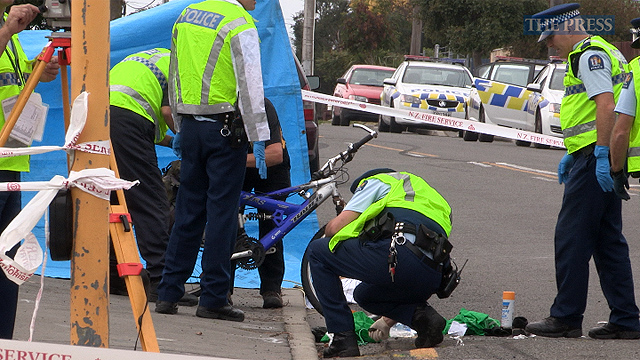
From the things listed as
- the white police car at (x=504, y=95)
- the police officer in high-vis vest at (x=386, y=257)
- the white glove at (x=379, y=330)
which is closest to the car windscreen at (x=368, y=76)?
the white police car at (x=504, y=95)

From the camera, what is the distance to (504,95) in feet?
66.6

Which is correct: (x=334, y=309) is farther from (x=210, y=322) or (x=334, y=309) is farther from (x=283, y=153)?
(x=283, y=153)

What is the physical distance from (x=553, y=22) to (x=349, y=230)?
78.2 inches

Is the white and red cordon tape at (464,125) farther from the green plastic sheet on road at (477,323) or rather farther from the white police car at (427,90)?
the white police car at (427,90)

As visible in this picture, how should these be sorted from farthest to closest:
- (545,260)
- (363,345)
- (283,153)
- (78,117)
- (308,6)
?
(308,6) < (545,260) < (283,153) < (363,345) < (78,117)

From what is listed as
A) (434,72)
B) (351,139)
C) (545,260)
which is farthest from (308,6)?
(545,260)

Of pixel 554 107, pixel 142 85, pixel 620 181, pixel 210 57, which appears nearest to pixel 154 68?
pixel 142 85

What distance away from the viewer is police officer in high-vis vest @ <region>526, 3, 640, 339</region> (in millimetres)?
A: 5242

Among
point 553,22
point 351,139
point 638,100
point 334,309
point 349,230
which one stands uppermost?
point 553,22

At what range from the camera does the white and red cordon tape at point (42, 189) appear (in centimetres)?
275

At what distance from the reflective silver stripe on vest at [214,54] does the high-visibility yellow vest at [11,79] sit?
157 centimetres

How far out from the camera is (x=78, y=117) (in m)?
2.79

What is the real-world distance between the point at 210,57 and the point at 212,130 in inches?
17.4

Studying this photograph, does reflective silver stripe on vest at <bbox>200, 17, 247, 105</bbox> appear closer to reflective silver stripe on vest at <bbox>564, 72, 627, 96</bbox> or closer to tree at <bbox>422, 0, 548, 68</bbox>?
reflective silver stripe on vest at <bbox>564, 72, 627, 96</bbox>
